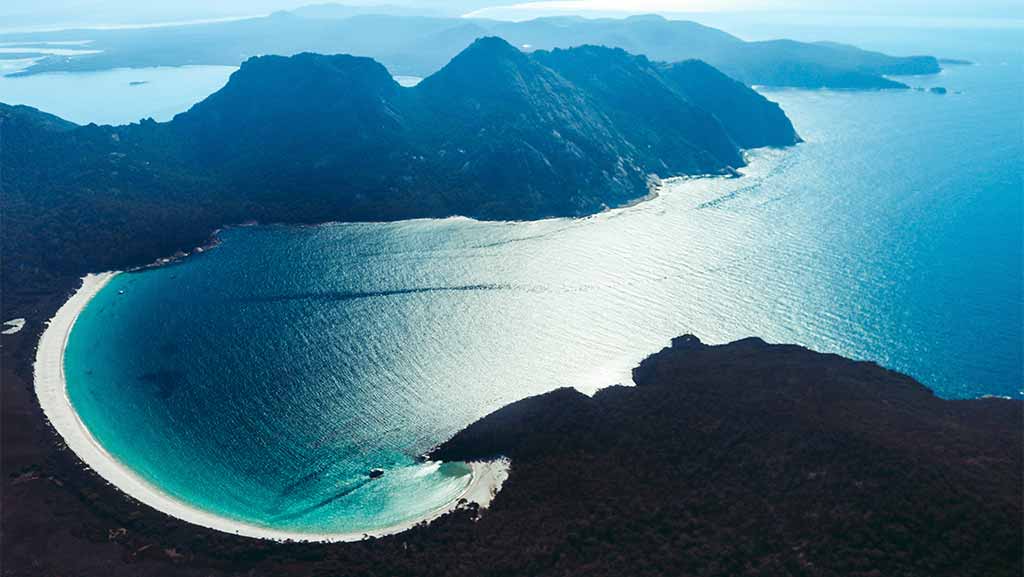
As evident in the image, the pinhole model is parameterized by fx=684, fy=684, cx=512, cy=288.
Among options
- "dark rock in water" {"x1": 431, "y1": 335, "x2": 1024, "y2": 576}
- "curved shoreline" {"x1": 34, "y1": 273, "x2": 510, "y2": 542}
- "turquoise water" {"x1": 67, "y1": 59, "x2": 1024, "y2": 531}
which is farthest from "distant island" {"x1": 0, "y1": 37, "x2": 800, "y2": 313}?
"dark rock in water" {"x1": 431, "y1": 335, "x2": 1024, "y2": 576}

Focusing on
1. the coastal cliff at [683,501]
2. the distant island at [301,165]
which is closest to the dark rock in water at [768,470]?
the coastal cliff at [683,501]

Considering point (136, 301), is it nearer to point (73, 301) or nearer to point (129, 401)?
point (73, 301)

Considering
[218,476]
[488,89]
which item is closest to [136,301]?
[218,476]

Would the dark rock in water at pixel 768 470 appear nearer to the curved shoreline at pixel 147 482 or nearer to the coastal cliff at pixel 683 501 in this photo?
the coastal cliff at pixel 683 501

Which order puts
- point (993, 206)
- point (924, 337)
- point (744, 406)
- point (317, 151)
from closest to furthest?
1. point (744, 406)
2. point (924, 337)
3. point (993, 206)
4. point (317, 151)

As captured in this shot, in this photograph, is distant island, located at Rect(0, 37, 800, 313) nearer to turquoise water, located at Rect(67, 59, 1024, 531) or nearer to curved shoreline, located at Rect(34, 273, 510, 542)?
turquoise water, located at Rect(67, 59, 1024, 531)

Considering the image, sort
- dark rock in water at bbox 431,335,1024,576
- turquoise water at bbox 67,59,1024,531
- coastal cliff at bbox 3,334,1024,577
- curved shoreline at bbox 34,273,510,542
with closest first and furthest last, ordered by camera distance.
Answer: dark rock in water at bbox 431,335,1024,576
coastal cliff at bbox 3,334,1024,577
curved shoreline at bbox 34,273,510,542
turquoise water at bbox 67,59,1024,531
